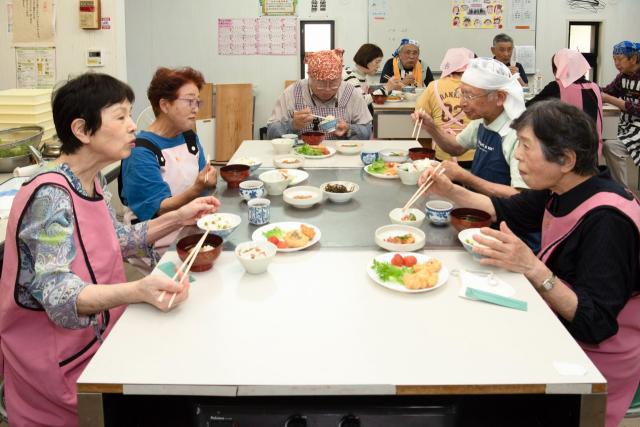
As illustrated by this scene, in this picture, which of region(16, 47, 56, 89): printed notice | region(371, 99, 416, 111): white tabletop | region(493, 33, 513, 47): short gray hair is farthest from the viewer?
Answer: region(493, 33, 513, 47): short gray hair

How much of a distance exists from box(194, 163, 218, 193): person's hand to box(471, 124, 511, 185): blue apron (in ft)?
4.31

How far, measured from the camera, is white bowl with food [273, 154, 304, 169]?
3.08m

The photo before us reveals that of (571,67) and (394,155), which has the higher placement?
(571,67)

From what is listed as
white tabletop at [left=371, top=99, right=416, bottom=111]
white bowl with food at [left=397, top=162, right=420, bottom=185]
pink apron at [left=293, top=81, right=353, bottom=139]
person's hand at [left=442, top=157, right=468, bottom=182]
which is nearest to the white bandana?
person's hand at [left=442, top=157, right=468, bottom=182]

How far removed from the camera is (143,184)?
8.42ft

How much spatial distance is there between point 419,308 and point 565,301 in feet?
1.42

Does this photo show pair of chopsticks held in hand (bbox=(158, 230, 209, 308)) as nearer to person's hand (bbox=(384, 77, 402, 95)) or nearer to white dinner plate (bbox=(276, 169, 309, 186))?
white dinner plate (bbox=(276, 169, 309, 186))

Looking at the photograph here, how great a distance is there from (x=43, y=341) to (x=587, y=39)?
772 centimetres

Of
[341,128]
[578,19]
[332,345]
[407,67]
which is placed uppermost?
[578,19]

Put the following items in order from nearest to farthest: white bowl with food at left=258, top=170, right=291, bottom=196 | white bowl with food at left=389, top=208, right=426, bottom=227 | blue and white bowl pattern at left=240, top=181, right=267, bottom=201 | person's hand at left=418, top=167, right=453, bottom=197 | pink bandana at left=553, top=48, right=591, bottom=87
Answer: white bowl with food at left=389, top=208, right=426, bottom=227
person's hand at left=418, top=167, right=453, bottom=197
blue and white bowl pattern at left=240, top=181, right=267, bottom=201
white bowl with food at left=258, top=170, right=291, bottom=196
pink bandana at left=553, top=48, right=591, bottom=87

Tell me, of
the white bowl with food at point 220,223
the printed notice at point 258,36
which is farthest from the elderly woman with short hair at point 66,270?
the printed notice at point 258,36

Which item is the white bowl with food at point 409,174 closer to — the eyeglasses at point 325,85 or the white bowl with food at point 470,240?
the white bowl with food at point 470,240

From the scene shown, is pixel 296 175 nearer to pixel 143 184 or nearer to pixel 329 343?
pixel 143 184

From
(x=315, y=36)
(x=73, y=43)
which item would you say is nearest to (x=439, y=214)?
(x=73, y=43)
